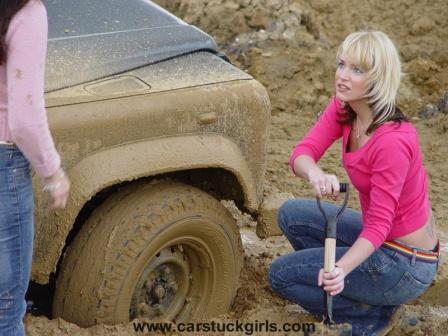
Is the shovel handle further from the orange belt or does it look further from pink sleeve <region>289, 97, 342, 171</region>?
pink sleeve <region>289, 97, 342, 171</region>

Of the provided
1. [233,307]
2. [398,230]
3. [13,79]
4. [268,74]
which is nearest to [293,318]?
[233,307]

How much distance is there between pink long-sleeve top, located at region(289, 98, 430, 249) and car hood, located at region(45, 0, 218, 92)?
774 mm

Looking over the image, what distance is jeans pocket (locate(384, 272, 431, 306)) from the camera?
3.44 m

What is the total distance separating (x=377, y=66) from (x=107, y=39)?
1.13m

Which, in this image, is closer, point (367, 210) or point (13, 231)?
point (13, 231)

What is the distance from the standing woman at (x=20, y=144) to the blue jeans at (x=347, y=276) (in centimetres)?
137

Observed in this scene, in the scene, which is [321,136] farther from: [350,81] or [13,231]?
[13,231]

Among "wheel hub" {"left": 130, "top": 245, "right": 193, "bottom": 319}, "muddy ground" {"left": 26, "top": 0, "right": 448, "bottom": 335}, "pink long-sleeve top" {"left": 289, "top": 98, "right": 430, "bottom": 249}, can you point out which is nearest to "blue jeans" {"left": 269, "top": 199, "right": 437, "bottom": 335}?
"pink long-sleeve top" {"left": 289, "top": 98, "right": 430, "bottom": 249}

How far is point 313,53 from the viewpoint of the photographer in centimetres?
757

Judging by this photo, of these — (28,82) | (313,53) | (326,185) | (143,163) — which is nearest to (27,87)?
(28,82)

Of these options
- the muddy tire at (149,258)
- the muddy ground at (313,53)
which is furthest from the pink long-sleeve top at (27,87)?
the muddy ground at (313,53)

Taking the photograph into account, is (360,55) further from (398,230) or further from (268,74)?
(268,74)

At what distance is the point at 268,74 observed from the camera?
7.41m

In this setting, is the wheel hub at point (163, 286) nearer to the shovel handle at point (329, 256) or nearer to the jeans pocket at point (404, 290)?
the shovel handle at point (329, 256)
